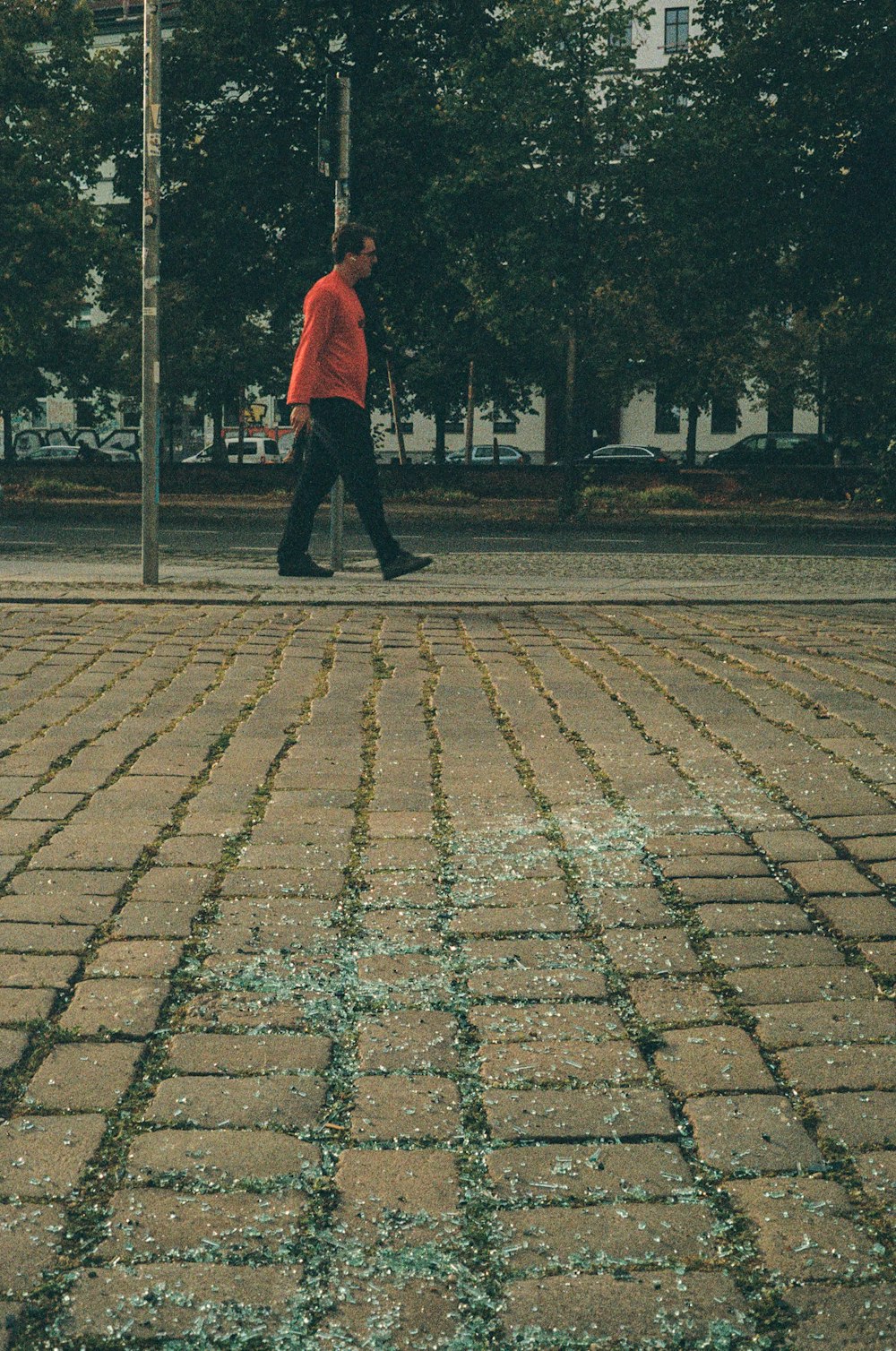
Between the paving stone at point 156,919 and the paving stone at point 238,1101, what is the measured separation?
79 cm

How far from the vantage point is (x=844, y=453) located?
4209cm

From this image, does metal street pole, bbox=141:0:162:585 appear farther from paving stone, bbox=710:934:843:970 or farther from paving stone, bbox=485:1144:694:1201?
paving stone, bbox=485:1144:694:1201

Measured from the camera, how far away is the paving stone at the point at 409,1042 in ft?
9.41

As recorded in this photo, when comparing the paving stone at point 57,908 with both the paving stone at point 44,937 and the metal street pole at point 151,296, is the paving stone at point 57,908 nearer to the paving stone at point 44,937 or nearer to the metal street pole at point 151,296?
the paving stone at point 44,937

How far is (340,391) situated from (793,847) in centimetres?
575

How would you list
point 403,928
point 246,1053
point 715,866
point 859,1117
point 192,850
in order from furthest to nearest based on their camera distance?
point 192,850
point 715,866
point 403,928
point 246,1053
point 859,1117

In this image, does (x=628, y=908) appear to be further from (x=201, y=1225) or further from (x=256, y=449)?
(x=256, y=449)

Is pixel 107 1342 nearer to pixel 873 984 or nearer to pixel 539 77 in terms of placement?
pixel 873 984

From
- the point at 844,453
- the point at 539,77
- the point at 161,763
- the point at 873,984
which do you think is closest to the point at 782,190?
the point at 539,77

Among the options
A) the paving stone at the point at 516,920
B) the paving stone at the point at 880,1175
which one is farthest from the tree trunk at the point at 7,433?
the paving stone at the point at 880,1175

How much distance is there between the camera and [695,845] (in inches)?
169

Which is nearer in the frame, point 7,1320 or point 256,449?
point 7,1320

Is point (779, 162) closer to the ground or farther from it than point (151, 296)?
farther from it

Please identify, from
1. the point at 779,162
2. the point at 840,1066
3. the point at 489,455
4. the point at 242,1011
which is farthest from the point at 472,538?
the point at 489,455
